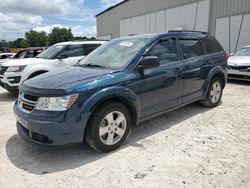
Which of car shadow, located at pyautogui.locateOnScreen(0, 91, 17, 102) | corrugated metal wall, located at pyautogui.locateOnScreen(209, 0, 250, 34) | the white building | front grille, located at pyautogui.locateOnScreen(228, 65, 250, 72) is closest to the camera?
car shadow, located at pyautogui.locateOnScreen(0, 91, 17, 102)

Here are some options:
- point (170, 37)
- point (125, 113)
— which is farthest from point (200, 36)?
point (125, 113)

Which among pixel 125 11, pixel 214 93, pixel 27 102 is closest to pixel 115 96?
pixel 27 102

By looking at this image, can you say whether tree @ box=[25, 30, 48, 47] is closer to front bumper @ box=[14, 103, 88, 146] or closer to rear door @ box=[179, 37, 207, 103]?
rear door @ box=[179, 37, 207, 103]

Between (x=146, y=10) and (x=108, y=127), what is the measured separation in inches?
796

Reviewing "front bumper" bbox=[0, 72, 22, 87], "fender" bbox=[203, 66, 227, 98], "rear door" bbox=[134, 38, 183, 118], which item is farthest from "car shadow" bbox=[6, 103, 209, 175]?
"front bumper" bbox=[0, 72, 22, 87]

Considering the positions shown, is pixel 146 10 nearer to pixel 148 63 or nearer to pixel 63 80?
pixel 148 63

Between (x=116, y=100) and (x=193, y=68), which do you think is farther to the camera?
(x=193, y=68)

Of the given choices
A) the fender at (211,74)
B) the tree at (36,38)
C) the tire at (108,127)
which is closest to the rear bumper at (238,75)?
the fender at (211,74)

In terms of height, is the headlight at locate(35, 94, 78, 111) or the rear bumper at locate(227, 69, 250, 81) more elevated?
the headlight at locate(35, 94, 78, 111)

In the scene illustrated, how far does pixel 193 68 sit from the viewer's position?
4789 millimetres

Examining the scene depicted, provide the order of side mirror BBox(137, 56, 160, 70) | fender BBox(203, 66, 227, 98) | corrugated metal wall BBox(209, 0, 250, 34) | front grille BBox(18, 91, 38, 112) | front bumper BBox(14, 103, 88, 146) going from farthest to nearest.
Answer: corrugated metal wall BBox(209, 0, 250, 34) < fender BBox(203, 66, 227, 98) < side mirror BBox(137, 56, 160, 70) < front grille BBox(18, 91, 38, 112) < front bumper BBox(14, 103, 88, 146)

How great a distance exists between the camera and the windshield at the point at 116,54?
12.9ft

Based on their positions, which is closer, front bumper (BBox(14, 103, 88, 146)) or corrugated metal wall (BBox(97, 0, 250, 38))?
front bumper (BBox(14, 103, 88, 146))

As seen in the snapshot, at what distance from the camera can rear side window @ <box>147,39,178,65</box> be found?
4195mm
